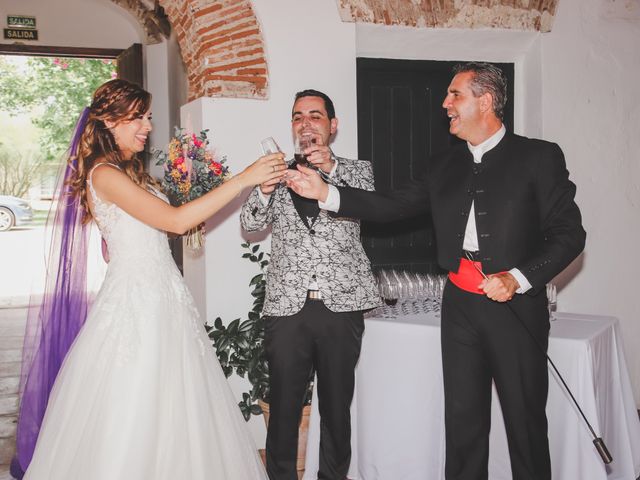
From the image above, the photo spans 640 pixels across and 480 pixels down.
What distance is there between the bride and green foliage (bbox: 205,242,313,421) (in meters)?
1.10

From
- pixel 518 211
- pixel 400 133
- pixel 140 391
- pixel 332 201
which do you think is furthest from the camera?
pixel 400 133

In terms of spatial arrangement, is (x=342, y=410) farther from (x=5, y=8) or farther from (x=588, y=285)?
(x=5, y=8)

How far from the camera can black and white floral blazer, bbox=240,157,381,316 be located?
2.98 m

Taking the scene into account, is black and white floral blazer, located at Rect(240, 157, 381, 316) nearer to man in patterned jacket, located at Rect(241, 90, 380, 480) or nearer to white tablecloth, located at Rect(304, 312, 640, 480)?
man in patterned jacket, located at Rect(241, 90, 380, 480)

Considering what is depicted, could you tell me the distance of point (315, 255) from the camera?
119 inches

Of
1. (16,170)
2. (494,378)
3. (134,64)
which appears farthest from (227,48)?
(16,170)

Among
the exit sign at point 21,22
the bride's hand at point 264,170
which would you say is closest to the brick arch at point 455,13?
the bride's hand at point 264,170

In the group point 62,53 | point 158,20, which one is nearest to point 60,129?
point 62,53

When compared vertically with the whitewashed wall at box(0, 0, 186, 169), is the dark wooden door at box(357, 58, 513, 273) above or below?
below

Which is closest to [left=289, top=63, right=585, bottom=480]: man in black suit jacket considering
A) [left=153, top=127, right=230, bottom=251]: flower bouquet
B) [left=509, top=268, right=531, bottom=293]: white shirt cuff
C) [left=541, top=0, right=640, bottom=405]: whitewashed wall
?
[left=509, top=268, right=531, bottom=293]: white shirt cuff

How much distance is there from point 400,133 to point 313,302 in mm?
1982

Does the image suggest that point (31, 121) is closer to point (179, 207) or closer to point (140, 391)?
point (179, 207)

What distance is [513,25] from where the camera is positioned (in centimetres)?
450

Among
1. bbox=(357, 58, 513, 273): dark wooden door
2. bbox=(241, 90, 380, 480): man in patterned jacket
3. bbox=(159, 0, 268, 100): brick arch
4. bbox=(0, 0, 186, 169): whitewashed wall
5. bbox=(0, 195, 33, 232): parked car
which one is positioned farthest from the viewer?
bbox=(0, 195, 33, 232): parked car
